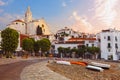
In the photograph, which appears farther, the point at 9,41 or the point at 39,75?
the point at 9,41

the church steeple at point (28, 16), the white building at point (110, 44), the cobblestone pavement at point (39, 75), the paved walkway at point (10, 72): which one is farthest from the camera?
the church steeple at point (28, 16)

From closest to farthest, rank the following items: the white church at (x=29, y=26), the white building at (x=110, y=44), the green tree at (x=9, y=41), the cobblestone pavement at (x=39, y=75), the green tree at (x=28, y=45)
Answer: the cobblestone pavement at (x=39, y=75)
the green tree at (x=9, y=41)
the green tree at (x=28, y=45)
the white building at (x=110, y=44)
the white church at (x=29, y=26)

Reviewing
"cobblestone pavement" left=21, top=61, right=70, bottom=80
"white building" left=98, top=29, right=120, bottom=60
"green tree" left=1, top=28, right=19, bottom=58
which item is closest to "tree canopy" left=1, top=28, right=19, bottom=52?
"green tree" left=1, top=28, right=19, bottom=58

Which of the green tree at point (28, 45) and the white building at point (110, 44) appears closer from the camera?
the green tree at point (28, 45)

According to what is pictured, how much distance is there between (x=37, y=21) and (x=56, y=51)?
1931 inches

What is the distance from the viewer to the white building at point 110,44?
93062 millimetres

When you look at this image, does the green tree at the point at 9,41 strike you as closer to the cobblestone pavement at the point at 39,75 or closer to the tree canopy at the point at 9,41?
the tree canopy at the point at 9,41

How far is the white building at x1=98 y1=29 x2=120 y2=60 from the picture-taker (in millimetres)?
93062

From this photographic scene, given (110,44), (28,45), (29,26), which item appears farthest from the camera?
(29,26)

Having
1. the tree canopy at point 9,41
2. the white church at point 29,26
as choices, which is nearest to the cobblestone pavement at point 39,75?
the tree canopy at point 9,41

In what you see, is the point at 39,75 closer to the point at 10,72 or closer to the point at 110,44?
the point at 10,72

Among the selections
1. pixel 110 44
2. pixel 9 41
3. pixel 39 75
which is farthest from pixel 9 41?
pixel 110 44

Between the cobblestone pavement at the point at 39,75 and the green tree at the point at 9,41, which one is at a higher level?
the green tree at the point at 9,41

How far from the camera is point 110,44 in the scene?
9375 cm
